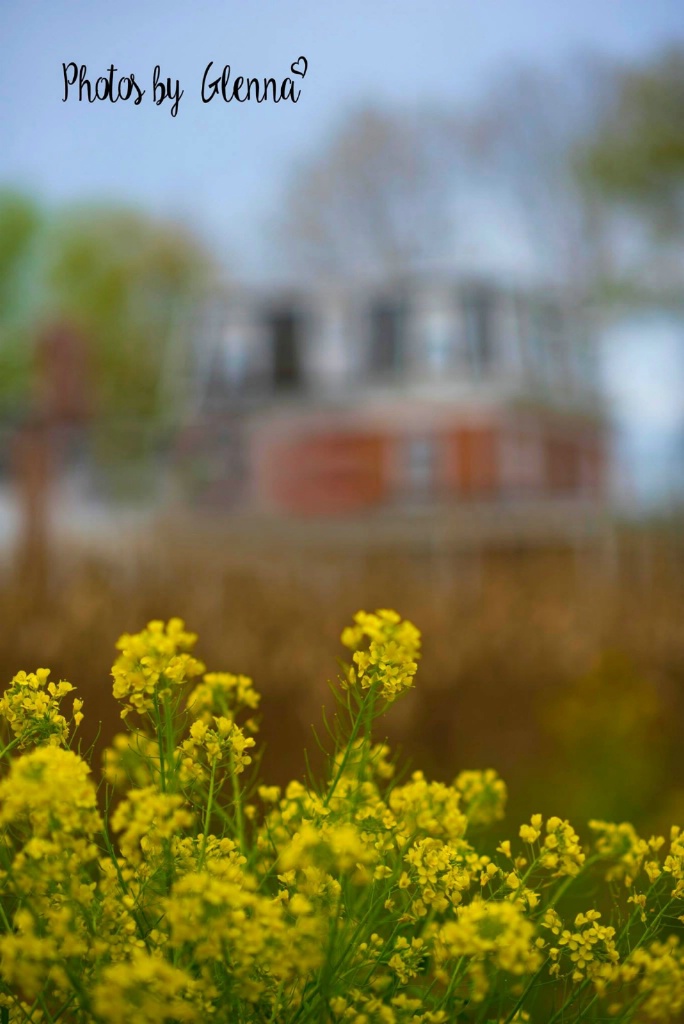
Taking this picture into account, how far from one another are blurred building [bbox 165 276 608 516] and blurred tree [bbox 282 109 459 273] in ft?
1.59

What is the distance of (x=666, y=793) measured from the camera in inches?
73.0

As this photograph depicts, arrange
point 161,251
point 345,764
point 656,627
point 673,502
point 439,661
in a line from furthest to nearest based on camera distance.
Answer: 1. point 161,251
2. point 673,502
3. point 656,627
4. point 439,661
5. point 345,764

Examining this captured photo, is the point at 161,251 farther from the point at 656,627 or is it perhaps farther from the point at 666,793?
the point at 666,793

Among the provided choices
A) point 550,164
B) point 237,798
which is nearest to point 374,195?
point 550,164

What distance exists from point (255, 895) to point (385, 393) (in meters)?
5.51

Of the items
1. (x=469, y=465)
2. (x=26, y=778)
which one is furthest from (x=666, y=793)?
(x=469, y=465)

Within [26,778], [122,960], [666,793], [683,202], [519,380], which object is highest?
[683,202]

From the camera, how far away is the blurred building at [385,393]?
5.81 m

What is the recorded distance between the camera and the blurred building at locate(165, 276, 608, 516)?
5.81 meters

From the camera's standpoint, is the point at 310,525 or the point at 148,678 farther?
the point at 310,525

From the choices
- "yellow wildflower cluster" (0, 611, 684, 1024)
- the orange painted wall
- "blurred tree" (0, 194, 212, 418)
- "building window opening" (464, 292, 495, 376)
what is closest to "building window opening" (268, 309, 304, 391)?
the orange painted wall

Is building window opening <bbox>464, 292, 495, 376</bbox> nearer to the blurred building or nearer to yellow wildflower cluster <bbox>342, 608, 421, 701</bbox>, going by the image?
the blurred building

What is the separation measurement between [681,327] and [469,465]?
147 cm

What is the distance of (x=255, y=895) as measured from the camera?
506mm
